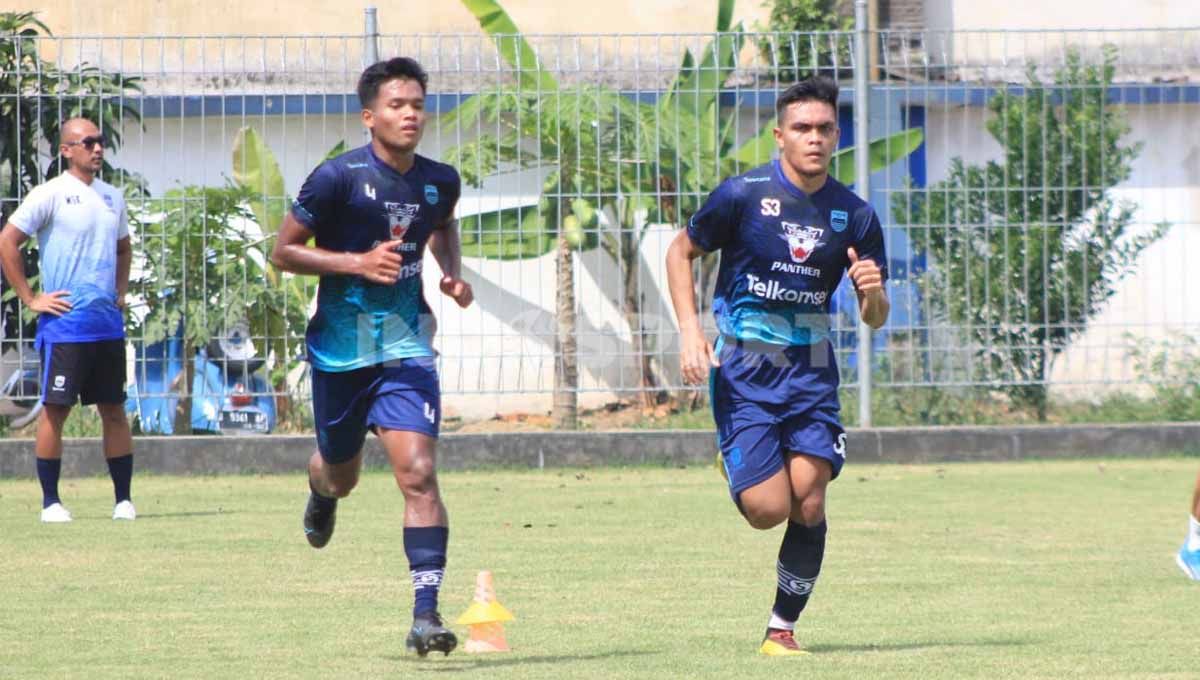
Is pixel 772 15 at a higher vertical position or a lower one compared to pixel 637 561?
higher

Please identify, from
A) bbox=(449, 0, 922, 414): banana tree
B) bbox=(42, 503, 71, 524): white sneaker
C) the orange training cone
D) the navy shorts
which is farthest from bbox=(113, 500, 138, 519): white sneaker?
the orange training cone

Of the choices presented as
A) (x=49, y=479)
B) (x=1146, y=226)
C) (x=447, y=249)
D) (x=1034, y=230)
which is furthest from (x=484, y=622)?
(x=1146, y=226)

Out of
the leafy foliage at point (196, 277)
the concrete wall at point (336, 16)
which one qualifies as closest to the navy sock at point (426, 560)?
the leafy foliage at point (196, 277)

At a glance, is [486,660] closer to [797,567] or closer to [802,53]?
[797,567]

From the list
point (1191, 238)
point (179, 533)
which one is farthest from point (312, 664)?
point (1191, 238)

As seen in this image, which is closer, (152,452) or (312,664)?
(312,664)

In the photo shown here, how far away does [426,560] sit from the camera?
22.4 feet

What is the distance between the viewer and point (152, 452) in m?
14.2

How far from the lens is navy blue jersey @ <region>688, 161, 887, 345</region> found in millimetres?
7043

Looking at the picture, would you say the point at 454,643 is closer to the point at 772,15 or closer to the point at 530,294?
the point at 530,294

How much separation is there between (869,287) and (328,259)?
1.85m

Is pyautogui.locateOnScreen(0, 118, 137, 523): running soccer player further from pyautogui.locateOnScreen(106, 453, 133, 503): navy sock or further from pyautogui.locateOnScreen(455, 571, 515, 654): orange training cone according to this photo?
pyautogui.locateOnScreen(455, 571, 515, 654): orange training cone

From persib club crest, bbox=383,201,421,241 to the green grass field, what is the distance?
140cm

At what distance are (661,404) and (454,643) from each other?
27.6 ft
